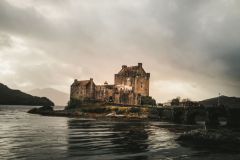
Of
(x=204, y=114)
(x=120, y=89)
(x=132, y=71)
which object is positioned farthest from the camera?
(x=132, y=71)

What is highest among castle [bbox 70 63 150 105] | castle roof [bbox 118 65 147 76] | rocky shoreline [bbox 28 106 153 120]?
castle roof [bbox 118 65 147 76]

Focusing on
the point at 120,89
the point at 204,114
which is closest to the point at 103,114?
the point at 120,89

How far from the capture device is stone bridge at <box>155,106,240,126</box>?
248 ft

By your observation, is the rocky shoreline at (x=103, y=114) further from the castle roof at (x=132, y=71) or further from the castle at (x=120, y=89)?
the castle roof at (x=132, y=71)

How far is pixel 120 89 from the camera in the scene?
124 metres

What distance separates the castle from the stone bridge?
23.6 m

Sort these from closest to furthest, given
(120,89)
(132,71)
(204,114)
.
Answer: (204,114), (120,89), (132,71)

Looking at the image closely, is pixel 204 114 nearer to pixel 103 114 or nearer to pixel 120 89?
pixel 103 114

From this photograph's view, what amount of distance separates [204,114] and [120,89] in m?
47.2

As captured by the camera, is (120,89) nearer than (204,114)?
No

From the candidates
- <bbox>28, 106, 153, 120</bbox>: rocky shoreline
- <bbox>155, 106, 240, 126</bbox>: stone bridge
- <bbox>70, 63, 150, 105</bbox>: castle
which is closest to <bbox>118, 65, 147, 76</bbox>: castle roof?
<bbox>70, 63, 150, 105</bbox>: castle

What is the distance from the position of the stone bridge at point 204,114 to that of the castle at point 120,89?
77.4 feet

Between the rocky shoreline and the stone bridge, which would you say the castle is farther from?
the stone bridge

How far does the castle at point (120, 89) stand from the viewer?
401ft
